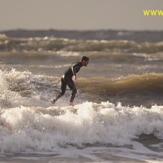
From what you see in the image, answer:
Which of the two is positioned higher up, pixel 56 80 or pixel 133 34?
pixel 133 34

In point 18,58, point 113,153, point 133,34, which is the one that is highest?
point 133,34

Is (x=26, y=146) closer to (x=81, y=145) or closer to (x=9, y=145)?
(x=9, y=145)

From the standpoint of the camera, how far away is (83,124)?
981 cm

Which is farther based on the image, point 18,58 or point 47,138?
point 18,58

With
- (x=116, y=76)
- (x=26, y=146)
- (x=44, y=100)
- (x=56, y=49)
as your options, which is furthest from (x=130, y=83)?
(x=56, y=49)

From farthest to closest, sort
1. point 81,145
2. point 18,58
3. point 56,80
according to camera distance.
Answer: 1. point 18,58
2. point 56,80
3. point 81,145

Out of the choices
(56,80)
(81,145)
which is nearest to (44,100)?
(56,80)

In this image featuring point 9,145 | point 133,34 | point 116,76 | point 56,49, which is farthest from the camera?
point 133,34

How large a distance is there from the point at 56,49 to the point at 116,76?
14485 millimetres

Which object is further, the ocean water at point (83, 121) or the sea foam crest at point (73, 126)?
the sea foam crest at point (73, 126)

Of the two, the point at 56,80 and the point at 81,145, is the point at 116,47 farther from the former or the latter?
the point at 81,145

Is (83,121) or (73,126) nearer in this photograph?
(73,126)

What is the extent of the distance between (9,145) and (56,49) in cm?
2333

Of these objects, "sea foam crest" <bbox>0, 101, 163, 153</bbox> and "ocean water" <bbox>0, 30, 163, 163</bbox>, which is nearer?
"ocean water" <bbox>0, 30, 163, 163</bbox>
